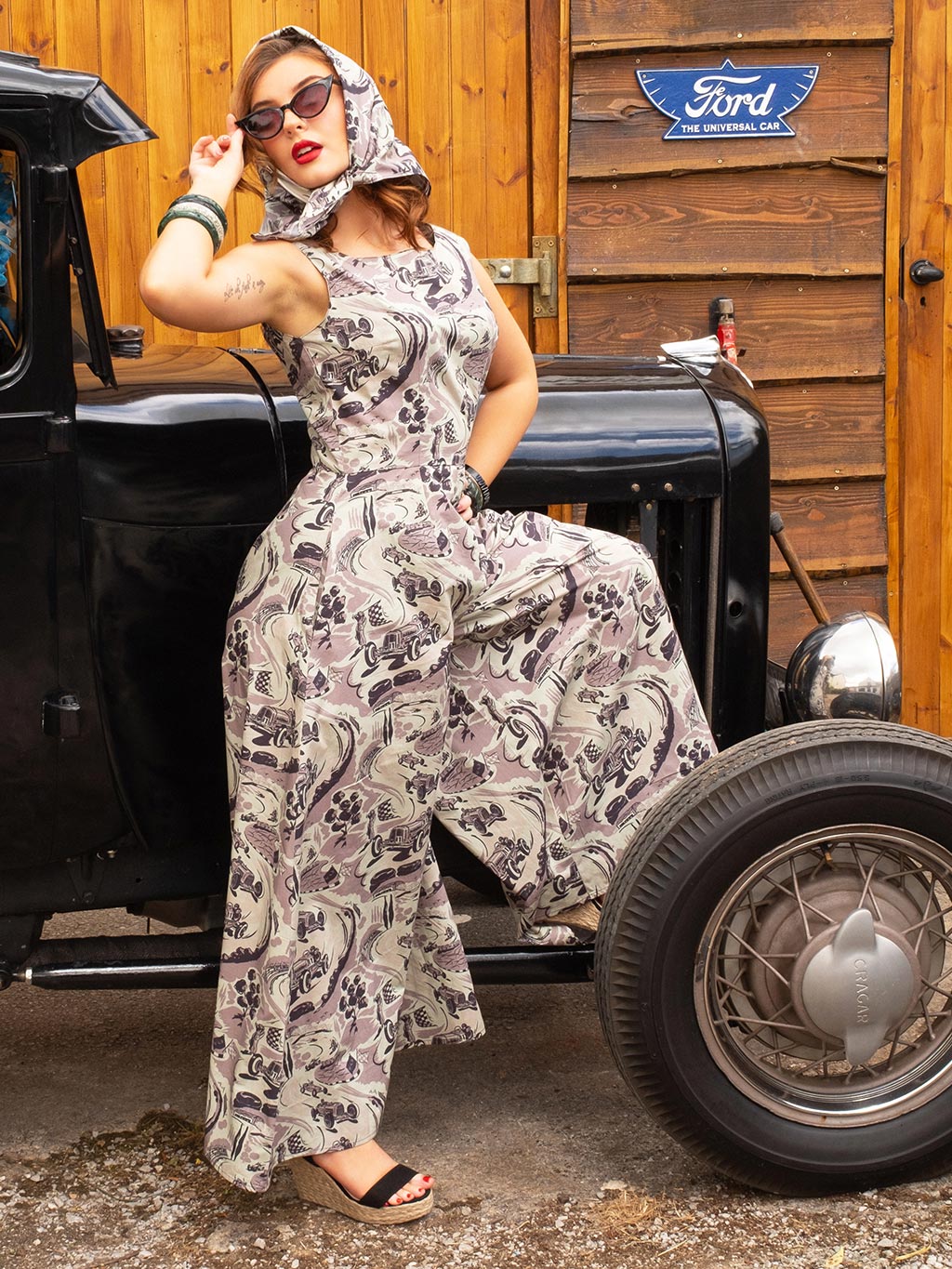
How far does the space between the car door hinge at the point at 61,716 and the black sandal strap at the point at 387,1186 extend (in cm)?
88

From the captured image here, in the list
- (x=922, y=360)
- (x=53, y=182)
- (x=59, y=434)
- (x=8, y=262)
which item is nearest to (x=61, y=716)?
(x=59, y=434)

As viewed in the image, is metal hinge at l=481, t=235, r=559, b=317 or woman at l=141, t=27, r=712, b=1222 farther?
metal hinge at l=481, t=235, r=559, b=317

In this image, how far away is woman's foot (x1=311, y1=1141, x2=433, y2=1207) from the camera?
2.32 metres

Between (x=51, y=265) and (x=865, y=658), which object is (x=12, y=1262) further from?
(x=865, y=658)

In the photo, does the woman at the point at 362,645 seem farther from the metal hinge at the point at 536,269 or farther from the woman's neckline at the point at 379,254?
the metal hinge at the point at 536,269

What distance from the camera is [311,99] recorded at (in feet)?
7.20

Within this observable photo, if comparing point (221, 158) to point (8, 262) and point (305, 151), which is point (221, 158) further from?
point (8, 262)

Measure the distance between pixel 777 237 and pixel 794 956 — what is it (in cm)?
266

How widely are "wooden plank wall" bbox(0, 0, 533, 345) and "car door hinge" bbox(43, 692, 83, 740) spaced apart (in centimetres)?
229

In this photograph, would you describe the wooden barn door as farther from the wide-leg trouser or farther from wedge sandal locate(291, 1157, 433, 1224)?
wedge sandal locate(291, 1157, 433, 1224)

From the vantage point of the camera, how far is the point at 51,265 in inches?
86.6

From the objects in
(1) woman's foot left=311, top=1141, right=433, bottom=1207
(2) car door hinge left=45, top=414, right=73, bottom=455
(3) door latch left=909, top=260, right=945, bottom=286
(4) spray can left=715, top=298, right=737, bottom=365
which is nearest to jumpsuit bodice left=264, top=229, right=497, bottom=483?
(2) car door hinge left=45, top=414, right=73, bottom=455

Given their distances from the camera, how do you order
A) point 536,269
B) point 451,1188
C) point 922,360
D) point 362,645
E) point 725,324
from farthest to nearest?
1. point 922,360
2. point 536,269
3. point 725,324
4. point 451,1188
5. point 362,645

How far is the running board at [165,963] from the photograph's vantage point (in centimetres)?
243
